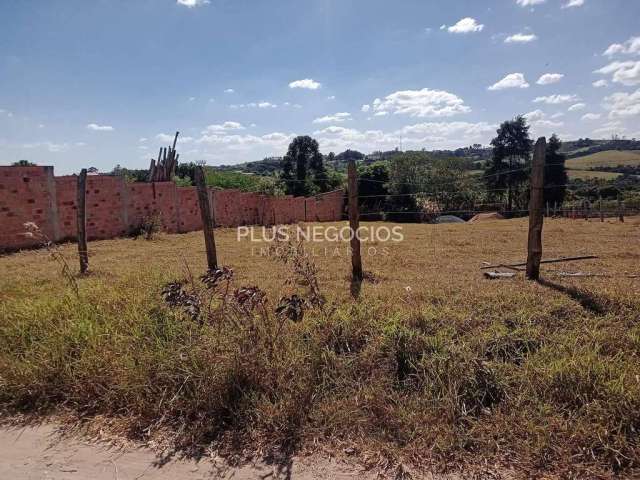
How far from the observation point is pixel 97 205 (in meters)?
10.5

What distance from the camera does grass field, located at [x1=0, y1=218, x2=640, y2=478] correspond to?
2.11 metres

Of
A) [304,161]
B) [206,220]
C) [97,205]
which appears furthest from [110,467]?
[304,161]

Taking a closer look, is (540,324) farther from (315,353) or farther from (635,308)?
(315,353)

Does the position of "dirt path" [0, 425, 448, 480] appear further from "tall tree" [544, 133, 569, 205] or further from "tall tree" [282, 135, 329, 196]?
"tall tree" [282, 135, 329, 196]

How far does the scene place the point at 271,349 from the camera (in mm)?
2816

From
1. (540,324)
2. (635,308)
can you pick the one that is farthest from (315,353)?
(635,308)

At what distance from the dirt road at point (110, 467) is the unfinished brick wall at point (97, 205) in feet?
25.2

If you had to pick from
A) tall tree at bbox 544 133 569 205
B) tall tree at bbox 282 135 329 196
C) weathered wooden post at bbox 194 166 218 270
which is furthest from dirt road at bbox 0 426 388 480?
tall tree at bbox 282 135 329 196

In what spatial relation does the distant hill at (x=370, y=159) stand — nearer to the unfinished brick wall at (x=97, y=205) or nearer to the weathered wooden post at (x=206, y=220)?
the unfinished brick wall at (x=97, y=205)

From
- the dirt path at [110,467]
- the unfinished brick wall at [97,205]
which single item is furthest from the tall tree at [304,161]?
the dirt path at [110,467]

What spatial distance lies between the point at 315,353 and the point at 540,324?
71.8 inches

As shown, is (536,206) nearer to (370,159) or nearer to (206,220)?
(206,220)

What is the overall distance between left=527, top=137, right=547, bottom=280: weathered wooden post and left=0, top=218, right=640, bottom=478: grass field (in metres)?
0.59

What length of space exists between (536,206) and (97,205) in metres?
10.4
